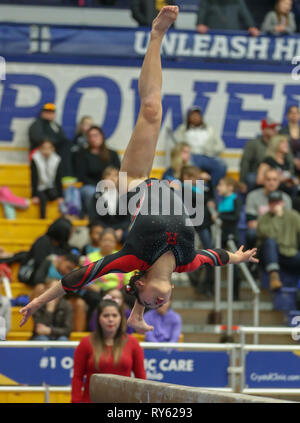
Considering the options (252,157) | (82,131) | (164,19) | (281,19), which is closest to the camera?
(164,19)

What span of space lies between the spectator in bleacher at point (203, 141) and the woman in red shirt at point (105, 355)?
4.34 meters

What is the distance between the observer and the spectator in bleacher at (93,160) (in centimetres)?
1068

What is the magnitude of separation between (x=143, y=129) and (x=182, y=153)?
14.6 feet

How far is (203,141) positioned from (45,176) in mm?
2027

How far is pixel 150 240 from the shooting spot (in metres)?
5.74

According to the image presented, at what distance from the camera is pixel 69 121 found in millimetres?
12070

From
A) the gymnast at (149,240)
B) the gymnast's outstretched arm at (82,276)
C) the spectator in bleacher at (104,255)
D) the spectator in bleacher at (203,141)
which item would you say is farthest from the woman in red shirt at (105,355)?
the spectator in bleacher at (203,141)

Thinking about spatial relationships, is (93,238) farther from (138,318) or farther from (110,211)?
(138,318)

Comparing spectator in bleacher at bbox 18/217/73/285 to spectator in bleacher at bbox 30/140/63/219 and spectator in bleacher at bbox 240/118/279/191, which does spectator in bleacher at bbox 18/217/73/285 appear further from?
spectator in bleacher at bbox 240/118/279/191

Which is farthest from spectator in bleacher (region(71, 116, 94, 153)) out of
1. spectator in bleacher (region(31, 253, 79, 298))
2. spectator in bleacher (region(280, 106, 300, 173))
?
spectator in bleacher (region(280, 106, 300, 173))

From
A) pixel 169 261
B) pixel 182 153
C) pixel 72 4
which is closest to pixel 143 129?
pixel 169 261

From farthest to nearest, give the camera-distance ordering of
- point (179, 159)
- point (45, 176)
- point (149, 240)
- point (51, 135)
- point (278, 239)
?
point (51, 135) → point (45, 176) → point (179, 159) → point (278, 239) → point (149, 240)

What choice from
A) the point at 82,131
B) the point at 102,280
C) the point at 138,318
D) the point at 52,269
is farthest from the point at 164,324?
the point at 82,131

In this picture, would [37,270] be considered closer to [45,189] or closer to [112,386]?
[45,189]
